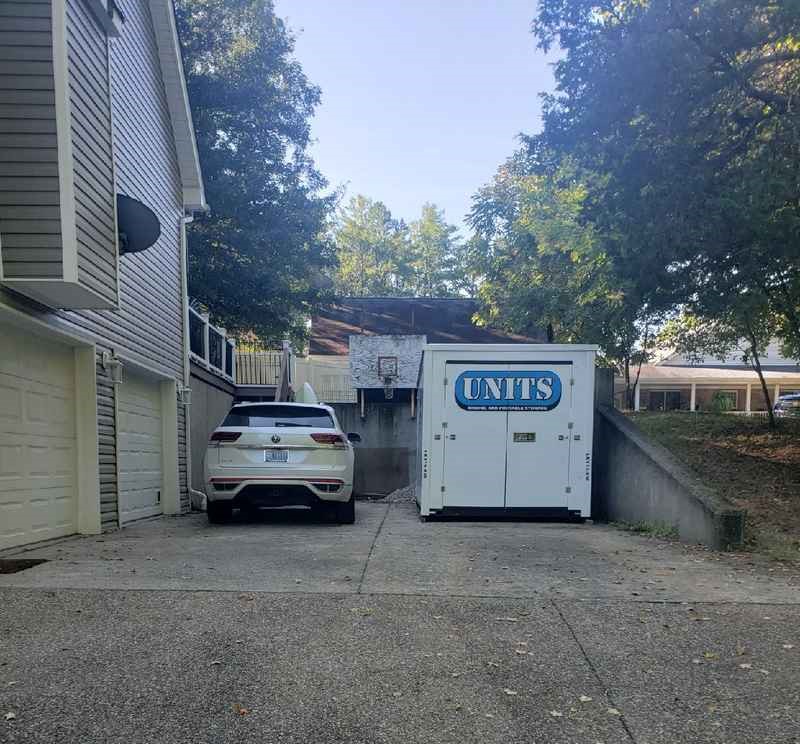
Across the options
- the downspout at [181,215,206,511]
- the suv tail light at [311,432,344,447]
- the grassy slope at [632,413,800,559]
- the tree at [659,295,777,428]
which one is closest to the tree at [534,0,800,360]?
the tree at [659,295,777,428]

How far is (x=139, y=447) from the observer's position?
9.33 m

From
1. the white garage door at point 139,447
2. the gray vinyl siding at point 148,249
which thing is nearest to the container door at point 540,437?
the white garage door at point 139,447

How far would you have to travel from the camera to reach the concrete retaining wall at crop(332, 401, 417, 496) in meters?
20.2

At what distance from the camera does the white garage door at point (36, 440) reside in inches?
239

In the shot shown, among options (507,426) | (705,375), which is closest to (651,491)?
(507,426)

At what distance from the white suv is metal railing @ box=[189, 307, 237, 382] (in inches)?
173

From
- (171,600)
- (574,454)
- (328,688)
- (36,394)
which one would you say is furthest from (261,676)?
(574,454)

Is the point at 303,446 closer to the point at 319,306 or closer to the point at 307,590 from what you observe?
the point at 307,590

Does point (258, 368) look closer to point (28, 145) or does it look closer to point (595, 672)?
point (28, 145)

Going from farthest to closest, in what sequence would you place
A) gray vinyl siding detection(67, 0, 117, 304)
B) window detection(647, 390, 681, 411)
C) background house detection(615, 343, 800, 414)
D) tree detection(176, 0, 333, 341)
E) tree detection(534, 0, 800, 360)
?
window detection(647, 390, 681, 411)
background house detection(615, 343, 800, 414)
tree detection(176, 0, 333, 341)
tree detection(534, 0, 800, 360)
gray vinyl siding detection(67, 0, 117, 304)

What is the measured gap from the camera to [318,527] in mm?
8430

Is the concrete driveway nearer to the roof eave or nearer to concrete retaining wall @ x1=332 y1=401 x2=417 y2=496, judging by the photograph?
the roof eave

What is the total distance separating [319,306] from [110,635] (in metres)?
17.7

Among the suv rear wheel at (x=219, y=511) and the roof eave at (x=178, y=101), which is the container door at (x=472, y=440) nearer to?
the suv rear wheel at (x=219, y=511)
